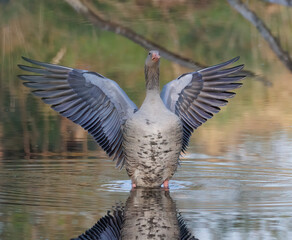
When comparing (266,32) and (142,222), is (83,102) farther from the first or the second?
(266,32)

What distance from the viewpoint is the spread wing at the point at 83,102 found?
337 inches

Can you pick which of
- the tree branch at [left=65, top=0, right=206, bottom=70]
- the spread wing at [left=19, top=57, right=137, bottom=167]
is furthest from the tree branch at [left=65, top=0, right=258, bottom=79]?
the spread wing at [left=19, top=57, right=137, bottom=167]

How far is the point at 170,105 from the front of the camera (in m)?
8.82

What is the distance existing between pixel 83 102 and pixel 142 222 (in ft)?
7.21

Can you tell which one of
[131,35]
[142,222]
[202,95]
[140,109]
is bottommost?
[142,222]

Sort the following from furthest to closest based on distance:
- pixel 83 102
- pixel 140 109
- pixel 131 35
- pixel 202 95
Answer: pixel 131 35
pixel 202 95
pixel 83 102
pixel 140 109

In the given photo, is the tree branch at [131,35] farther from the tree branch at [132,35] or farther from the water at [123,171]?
the water at [123,171]

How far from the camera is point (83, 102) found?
28.4ft

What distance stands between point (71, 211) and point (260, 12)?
49.1 feet

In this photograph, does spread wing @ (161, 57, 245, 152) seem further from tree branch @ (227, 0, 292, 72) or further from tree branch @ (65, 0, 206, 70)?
tree branch @ (227, 0, 292, 72)

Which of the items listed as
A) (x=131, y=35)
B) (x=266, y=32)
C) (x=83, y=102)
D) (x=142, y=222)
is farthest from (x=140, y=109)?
(x=131, y=35)

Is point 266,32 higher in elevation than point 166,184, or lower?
higher

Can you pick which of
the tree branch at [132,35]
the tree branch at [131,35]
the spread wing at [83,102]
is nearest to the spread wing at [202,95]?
the spread wing at [83,102]

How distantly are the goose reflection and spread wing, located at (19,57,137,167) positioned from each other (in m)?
1.03
